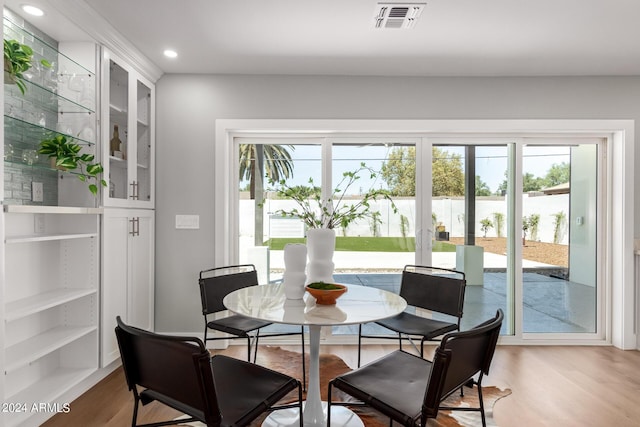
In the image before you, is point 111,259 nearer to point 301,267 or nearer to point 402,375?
point 301,267

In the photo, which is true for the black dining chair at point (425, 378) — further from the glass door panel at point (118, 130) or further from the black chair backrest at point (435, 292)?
the glass door panel at point (118, 130)

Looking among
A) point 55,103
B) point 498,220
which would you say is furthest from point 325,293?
point 498,220

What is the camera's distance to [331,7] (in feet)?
7.38

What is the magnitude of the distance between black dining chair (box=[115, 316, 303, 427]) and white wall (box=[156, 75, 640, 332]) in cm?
193

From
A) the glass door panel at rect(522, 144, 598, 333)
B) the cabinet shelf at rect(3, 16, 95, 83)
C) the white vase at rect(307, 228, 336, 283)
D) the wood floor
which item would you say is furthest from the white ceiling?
the wood floor

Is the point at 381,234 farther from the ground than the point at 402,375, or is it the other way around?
the point at 381,234

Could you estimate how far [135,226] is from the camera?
117 inches

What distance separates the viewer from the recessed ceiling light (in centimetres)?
209

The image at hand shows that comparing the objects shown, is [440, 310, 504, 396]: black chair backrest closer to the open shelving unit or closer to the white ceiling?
the white ceiling

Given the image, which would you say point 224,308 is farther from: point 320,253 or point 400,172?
point 400,172

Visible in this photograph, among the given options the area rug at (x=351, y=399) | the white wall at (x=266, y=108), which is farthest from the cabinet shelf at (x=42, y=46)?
the area rug at (x=351, y=399)

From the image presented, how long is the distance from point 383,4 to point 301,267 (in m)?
1.64

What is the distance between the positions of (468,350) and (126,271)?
8.32 ft

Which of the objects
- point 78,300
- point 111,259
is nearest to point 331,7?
point 111,259
